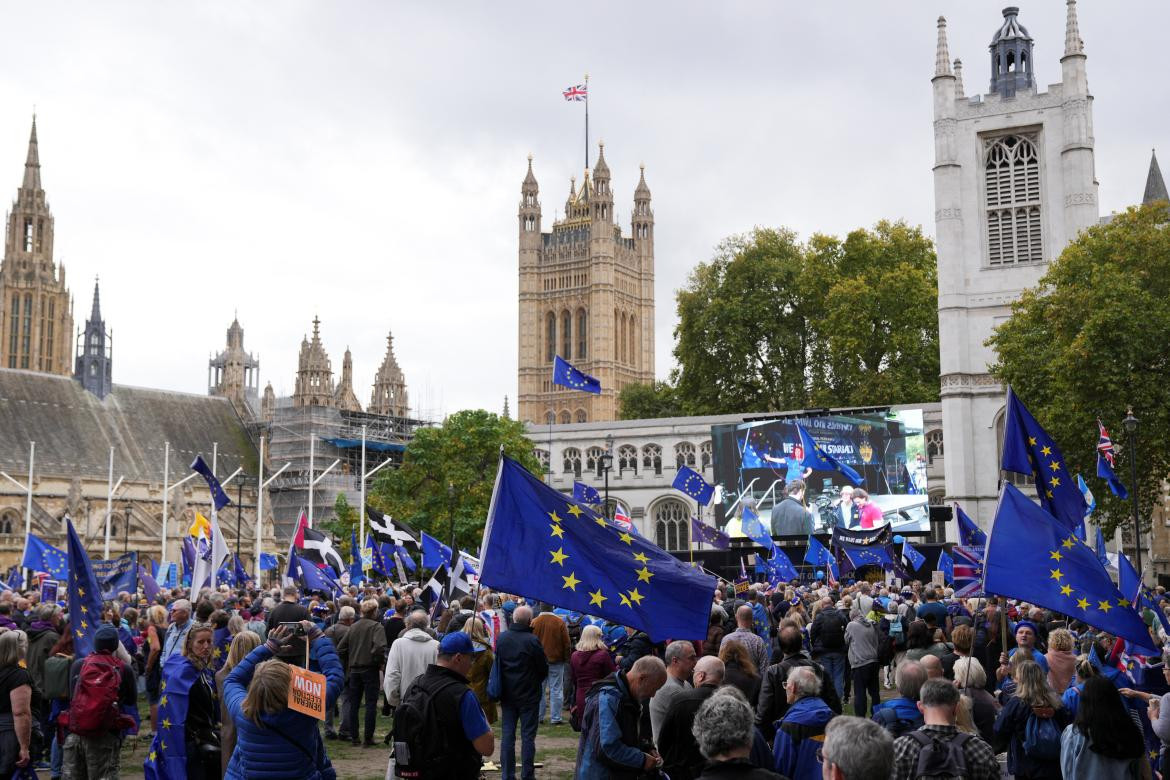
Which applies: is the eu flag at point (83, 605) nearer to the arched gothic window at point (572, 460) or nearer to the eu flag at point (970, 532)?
the eu flag at point (970, 532)

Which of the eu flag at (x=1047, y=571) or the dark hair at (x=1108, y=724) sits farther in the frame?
the eu flag at (x=1047, y=571)

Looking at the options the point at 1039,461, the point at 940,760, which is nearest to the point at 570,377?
the point at 1039,461

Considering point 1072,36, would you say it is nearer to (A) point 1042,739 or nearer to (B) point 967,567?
(B) point 967,567

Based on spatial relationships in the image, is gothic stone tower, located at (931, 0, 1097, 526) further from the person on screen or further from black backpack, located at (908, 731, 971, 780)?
black backpack, located at (908, 731, 971, 780)

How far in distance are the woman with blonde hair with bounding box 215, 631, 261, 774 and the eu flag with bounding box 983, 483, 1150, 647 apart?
5.30 meters

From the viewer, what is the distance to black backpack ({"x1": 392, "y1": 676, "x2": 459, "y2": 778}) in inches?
286

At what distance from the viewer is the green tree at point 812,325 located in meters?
61.1

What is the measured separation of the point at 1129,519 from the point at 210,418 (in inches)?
2137

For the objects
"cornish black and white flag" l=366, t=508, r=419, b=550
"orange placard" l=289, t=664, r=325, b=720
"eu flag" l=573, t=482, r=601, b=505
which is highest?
"eu flag" l=573, t=482, r=601, b=505

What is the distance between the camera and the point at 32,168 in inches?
4195

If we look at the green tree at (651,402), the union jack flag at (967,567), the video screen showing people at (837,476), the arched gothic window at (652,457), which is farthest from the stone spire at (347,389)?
the union jack flag at (967,567)

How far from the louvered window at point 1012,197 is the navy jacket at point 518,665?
40926mm

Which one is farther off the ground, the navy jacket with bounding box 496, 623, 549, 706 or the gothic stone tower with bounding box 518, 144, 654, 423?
the gothic stone tower with bounding box 518, 144, 654, 423

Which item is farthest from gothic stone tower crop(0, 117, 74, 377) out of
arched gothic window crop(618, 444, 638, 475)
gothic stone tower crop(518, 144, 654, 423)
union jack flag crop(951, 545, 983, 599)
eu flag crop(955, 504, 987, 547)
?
union jack flag crop(951, 545, 983, 599)
